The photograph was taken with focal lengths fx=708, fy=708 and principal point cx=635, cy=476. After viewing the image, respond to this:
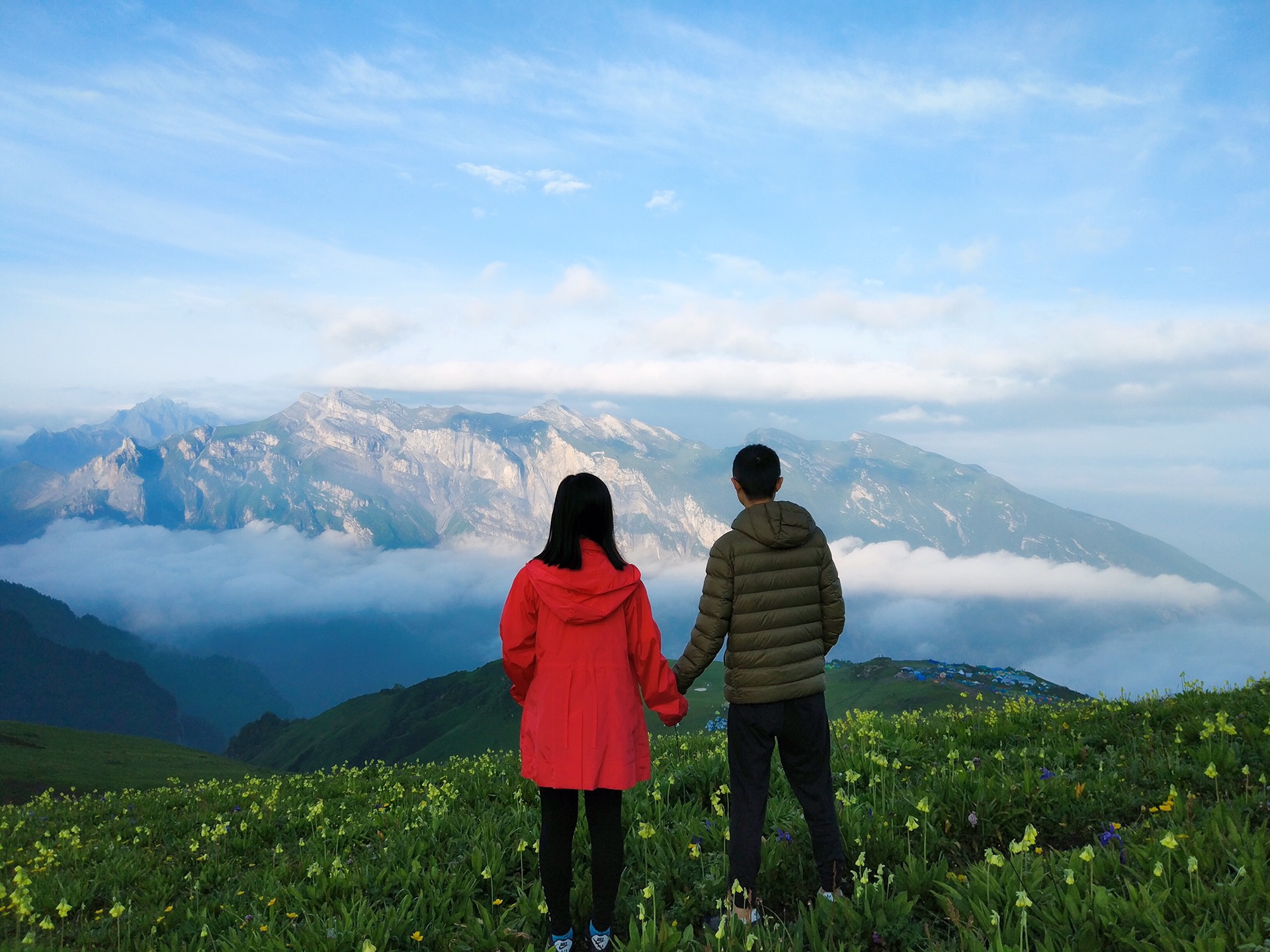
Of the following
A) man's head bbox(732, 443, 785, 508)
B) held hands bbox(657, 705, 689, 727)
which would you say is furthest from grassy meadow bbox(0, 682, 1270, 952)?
man's head bbox(732, 443, 785, 508)

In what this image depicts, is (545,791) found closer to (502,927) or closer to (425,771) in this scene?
(502,927)

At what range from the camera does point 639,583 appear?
4719 millimetres

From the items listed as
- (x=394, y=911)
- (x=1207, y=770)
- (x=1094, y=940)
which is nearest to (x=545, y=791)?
(x=394, y=911)

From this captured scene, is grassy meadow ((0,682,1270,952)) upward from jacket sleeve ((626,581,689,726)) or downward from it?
downward

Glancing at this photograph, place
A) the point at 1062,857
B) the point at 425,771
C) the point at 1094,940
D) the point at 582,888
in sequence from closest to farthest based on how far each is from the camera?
1. the point at 1094,940
2. the point at 1062,857
3. the point at 582,888
4. the point at 425,771

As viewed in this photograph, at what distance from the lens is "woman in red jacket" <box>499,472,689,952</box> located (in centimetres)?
477

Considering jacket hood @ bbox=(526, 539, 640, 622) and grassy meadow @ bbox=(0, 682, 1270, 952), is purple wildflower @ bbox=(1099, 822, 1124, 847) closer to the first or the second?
grassy meadow @ bbox=(0, 682, 1270, 952)

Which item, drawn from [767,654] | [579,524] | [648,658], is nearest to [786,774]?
[767,654]

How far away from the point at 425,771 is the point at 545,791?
876 cm

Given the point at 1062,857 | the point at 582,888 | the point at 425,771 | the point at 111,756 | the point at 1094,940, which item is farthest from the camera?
the point at 111,756

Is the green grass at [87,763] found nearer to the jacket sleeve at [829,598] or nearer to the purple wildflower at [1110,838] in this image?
the jacket sleeve at [829,598]

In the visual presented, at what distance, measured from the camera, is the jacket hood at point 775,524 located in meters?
5.01

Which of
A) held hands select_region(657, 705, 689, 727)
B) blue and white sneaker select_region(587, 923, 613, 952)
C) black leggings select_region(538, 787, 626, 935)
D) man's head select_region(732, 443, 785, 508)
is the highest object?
man's head select_region(732, 443, 785, 508)

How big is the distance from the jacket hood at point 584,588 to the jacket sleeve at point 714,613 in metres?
0.60
